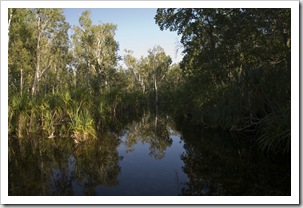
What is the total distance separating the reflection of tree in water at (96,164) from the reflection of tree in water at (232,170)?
1.64m

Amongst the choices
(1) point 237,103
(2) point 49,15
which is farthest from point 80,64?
(1) point 237,103

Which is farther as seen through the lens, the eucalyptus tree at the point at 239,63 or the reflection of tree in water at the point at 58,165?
the eucalyptus tree at the point at 239,63

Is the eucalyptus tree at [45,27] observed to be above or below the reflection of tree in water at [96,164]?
above

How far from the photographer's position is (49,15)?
2284 centimetres

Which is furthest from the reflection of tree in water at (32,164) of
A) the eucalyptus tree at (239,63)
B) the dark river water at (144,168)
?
the eucalyptus tree at (239,63)

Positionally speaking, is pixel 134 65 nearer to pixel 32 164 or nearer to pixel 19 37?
pixel 19 37

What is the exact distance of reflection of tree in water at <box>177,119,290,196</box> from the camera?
468 centimetres

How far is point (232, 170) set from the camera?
5844mm

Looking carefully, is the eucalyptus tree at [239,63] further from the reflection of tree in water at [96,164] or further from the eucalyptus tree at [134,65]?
the eucalyptus tree at [134,65]

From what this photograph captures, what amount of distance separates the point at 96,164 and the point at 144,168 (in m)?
1.15

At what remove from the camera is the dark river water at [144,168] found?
487 centimetres

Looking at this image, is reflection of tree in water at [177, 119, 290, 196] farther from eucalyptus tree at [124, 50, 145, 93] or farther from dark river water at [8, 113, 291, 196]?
eucalyptus tree at [124, 50, 145, 93]

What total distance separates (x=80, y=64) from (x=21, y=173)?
34.0 meters

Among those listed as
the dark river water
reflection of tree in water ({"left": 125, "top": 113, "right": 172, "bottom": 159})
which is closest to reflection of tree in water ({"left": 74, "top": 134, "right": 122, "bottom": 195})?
the dark river water
